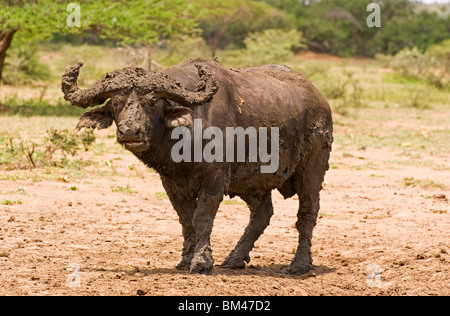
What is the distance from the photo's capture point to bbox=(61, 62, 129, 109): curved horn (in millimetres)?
5566

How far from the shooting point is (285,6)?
55.0 meters

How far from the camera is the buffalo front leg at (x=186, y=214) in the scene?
249 inches

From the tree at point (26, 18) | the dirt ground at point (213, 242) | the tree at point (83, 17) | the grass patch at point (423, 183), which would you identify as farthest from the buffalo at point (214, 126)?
the tree at point (83, 17)

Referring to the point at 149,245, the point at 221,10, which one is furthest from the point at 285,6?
the point at 149,245

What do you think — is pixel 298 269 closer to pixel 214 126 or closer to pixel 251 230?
pixel 251 230

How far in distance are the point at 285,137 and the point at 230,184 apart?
0.73 meters

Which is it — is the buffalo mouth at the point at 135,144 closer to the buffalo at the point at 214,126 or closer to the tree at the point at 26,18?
the buffalo at the point at 214,126

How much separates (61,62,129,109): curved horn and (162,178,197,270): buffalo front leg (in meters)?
1.02

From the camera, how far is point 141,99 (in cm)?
553

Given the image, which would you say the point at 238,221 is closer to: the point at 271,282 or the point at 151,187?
the point at 151,187

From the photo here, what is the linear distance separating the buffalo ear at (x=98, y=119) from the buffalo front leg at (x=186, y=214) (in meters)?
0.81

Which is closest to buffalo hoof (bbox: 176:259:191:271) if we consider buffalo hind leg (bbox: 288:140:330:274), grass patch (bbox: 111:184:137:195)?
buffalo hind leg (bbox: 288:140:330:274)

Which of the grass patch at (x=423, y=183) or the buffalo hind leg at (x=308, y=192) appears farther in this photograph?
the grass patch at (x=423, y=183)

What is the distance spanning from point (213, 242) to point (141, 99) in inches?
116
